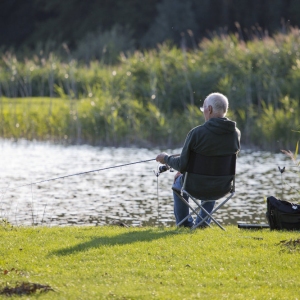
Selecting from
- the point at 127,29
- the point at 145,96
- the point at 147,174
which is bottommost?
the point at 147,174

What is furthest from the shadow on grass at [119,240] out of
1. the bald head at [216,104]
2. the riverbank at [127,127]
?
the riverbank at [127,127]

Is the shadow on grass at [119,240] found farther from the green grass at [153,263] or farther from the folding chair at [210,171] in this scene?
the folding chair at [210,171]

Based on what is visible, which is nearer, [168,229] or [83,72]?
[168,229]

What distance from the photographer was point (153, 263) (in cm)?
552

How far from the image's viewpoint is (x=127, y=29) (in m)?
46.9

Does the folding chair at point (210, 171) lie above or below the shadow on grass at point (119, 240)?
above

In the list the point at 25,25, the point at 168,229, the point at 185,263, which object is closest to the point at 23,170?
the point at 168,229

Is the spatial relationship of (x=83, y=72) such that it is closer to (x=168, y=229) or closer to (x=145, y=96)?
(x=145, y=96)

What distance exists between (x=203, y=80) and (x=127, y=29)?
2825 centimetres

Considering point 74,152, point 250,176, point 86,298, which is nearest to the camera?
Result: point 86,298

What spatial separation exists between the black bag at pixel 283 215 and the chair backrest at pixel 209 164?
0.54 m

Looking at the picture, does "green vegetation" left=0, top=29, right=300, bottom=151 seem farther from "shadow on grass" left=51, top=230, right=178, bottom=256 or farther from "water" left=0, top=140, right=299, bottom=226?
"shadow on grass" left=51, top=230, right=178, bottom=256

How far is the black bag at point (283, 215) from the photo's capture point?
7.10m

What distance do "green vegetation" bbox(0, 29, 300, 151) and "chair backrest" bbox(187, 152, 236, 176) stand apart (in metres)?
9.31
